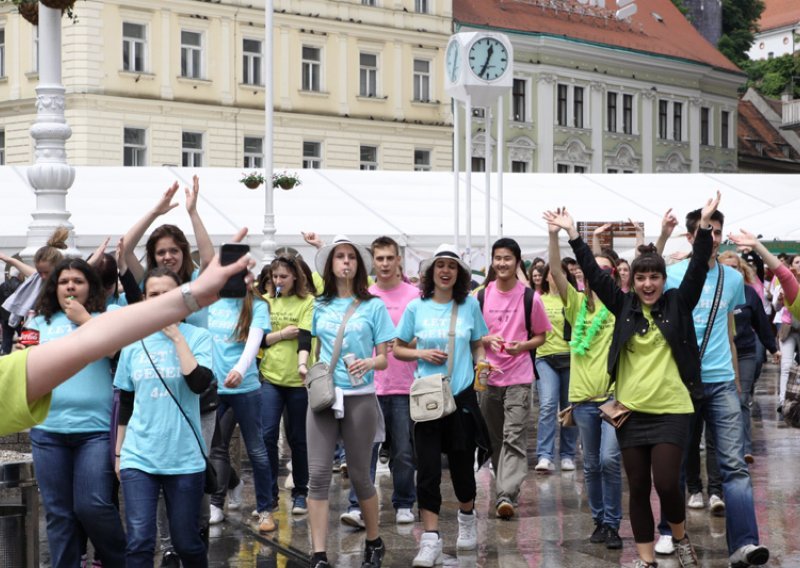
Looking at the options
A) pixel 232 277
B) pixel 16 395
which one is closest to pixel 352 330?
pixel 16 395

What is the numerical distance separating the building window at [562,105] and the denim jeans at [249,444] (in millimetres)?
45559

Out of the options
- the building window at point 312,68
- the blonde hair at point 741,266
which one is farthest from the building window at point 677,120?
the blonde hair at point 741,266

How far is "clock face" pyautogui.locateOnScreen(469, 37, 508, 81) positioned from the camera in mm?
20844

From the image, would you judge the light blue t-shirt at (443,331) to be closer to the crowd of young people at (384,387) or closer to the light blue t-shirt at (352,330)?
the crowd of young people at (384,387)

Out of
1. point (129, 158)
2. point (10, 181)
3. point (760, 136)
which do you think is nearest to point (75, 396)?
point (10, 181)

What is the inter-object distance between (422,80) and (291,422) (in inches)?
1583

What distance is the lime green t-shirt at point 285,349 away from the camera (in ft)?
32.6

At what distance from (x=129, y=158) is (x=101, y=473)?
36823mm

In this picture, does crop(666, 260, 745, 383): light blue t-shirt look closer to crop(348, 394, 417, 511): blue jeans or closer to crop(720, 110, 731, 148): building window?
crop(348, 394, 417, 511): blue jeans

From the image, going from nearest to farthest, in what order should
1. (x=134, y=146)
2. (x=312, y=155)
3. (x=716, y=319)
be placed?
(x=716, y=319), (x=134, y=146), (x=312, y=155)

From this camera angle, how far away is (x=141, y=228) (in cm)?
758

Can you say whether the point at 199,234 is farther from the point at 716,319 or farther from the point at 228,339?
the point at 716,319

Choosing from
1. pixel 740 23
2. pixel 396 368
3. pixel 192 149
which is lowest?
pixel 396 368

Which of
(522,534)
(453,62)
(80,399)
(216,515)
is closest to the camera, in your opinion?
(80,399)
